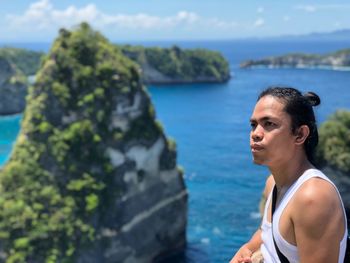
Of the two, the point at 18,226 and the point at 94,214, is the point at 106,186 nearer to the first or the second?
the point at 94,214

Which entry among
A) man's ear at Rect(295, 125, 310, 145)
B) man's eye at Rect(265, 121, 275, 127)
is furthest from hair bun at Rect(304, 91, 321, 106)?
man's eye at Rect(265, 121, 275, 127)

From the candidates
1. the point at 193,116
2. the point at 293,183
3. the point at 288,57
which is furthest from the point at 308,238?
the point at 288,57

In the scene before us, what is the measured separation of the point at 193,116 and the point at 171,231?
60.9 meters

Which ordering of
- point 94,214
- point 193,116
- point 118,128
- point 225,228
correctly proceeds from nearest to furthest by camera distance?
point 94,214 < point 118,128 < point 225,228 < point 193,116

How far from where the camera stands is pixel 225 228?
147ft

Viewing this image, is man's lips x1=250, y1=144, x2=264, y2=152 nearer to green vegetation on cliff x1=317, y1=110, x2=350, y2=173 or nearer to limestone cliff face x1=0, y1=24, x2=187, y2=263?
limestone cliff face x1=0, y1=24, x2=187, y2=263

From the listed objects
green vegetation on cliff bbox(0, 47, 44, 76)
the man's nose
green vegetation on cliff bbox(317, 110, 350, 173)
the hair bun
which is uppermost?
the hair bun

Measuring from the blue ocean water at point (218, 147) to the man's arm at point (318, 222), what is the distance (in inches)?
361

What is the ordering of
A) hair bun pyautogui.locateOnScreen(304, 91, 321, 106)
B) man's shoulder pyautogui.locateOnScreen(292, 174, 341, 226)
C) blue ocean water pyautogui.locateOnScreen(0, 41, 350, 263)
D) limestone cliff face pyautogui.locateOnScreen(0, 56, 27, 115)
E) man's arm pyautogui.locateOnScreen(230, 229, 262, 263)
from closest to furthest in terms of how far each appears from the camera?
man's shoulder pyautogui.locateOnScreen(292, 174, 341, 226) < hair bun pyautogui.locateOnScreen(304, 91, 321, 106) < man's arm pyautogui.locateOnScreen(230, 229, 262, 263) < blue ocean water pyautogui.locateOnScreen(0, 41, 350, 263) < limestone cliff face pyautogui.locateOnScreen(0, 56, 27, 115)

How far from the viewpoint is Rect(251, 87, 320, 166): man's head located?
13.3ft

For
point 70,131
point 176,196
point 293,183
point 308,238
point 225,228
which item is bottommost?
point 225,228

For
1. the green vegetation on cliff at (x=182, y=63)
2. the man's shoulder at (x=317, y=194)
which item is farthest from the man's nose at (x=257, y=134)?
the green vegetation on cliff at (x=182, y=63)

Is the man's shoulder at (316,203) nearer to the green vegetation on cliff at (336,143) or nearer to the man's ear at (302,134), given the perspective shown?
the man's ear at (302,134)

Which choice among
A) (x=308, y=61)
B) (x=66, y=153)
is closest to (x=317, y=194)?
(x=66, y=153)
